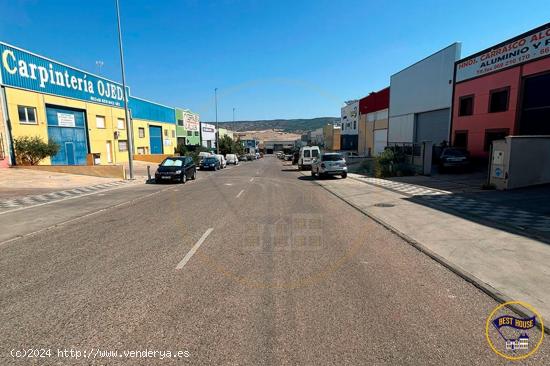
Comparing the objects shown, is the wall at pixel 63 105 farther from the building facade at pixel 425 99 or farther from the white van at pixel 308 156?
the building facade at pixel 425 99

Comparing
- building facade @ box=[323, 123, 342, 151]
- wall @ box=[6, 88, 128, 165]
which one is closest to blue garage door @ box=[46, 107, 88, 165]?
wall @ box=[6, 88, 128, 165]

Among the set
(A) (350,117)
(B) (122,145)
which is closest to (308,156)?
(B) (122,145)

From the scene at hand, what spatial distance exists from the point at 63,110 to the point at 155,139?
21536 millimetres

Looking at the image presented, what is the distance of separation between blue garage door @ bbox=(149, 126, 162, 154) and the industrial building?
13.4 ft

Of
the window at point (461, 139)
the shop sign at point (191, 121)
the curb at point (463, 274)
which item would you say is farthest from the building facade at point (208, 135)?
the curb at point (463, 274)

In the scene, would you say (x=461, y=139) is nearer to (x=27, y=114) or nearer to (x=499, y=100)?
(x=499, y=100)

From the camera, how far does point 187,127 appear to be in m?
62.8

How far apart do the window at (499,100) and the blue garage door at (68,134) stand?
35456mm

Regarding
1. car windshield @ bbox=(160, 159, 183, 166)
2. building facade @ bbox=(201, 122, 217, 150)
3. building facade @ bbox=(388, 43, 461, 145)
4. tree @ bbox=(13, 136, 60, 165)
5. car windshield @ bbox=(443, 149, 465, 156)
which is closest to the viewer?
car windshield @ bbox=(443, 149, 465, 156)

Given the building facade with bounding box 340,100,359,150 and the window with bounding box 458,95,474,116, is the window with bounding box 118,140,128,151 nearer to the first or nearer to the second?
the window with bounding box 458,95,474,116

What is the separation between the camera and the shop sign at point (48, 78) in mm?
22938

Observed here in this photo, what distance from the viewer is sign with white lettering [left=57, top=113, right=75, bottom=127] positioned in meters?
28.4

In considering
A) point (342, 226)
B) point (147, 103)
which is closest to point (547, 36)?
point (342, 226)

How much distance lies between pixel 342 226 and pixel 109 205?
9169 millimetres
